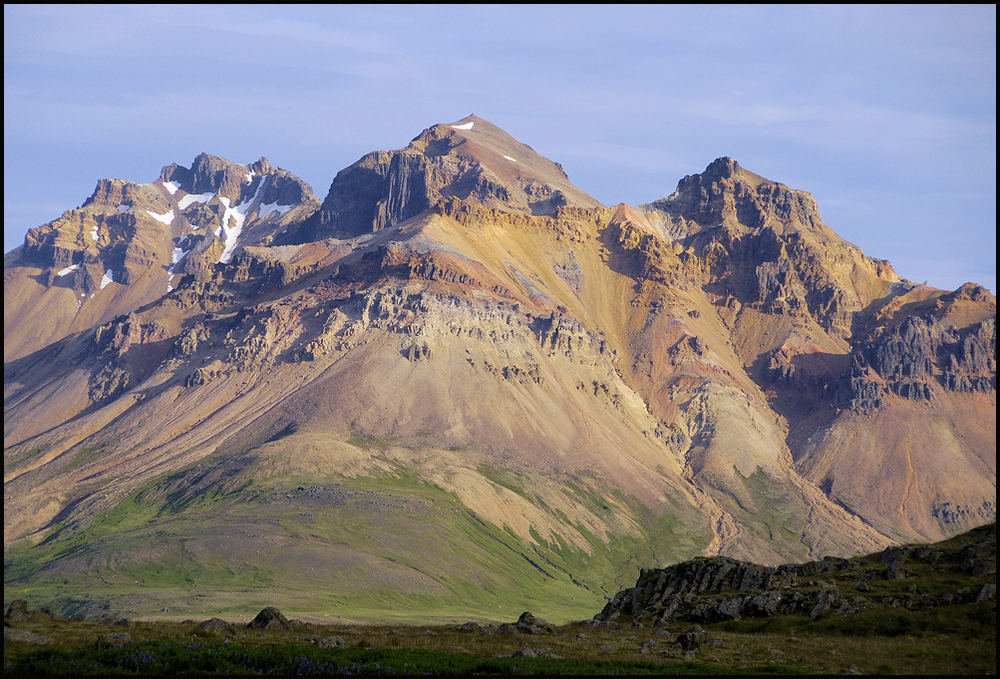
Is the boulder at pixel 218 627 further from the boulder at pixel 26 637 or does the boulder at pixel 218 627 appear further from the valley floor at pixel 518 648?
the boulder at pixel 26 637

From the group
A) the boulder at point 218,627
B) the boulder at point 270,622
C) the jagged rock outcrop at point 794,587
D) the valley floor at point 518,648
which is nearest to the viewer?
the valley floor at point 518,648

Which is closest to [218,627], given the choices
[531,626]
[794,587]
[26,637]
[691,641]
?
[26,637]

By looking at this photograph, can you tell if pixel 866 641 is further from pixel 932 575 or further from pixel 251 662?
pixel 251 662

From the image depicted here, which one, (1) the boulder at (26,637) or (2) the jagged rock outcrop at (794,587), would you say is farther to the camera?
(2) the jagged rock outcrop at (794,587)

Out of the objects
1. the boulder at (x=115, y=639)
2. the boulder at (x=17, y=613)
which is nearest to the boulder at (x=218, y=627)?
the boulder at (x=115, y=639)

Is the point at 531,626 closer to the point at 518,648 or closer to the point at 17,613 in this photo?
the point at 518,648

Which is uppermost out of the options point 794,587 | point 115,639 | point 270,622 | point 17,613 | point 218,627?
point 115,639

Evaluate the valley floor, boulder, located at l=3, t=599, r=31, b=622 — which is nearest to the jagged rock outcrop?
the valley floor

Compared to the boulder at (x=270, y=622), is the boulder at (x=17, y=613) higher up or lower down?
higher up

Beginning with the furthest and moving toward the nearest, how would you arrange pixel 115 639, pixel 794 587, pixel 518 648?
pixel 794 587
pixel 518 648
pixel 115 639

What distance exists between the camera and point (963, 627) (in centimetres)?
6775

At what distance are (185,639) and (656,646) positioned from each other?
2976 cm

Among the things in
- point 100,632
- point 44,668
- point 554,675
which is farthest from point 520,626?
point 44,668

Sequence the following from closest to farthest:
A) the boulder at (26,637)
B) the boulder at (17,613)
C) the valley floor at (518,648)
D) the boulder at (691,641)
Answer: the valley floor at (518,648) → the boulder at (26,637) → the boulder at (17,613) → the boulder at (691,641)
